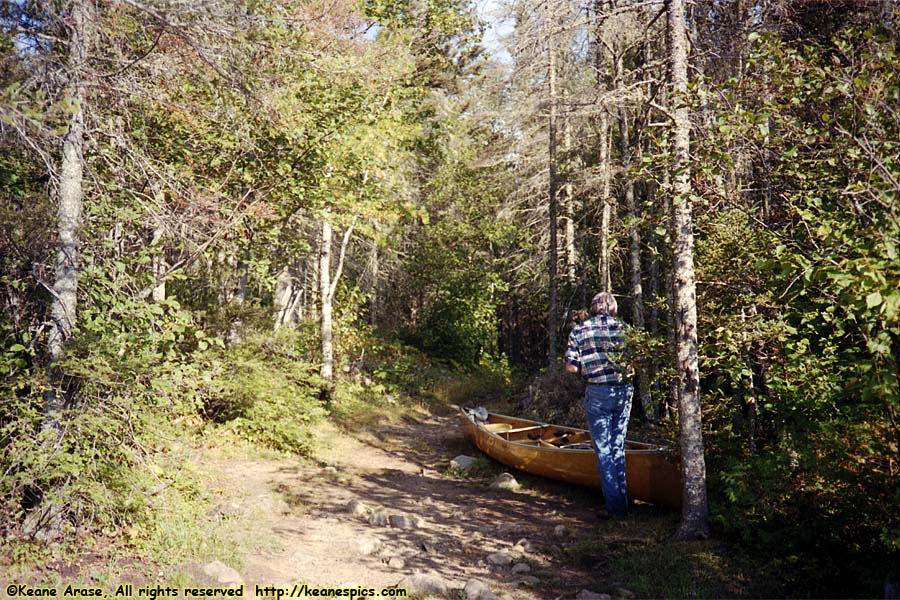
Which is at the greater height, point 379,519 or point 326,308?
point 326,308

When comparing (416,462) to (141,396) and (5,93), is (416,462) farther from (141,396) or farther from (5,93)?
(5,93)

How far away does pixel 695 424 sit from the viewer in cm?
577

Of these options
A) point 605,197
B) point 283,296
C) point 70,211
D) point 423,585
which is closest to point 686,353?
point 423,585

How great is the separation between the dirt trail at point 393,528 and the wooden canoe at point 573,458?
0.27 meters

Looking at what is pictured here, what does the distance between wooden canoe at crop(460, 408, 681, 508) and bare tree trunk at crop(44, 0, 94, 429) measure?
5.39 m

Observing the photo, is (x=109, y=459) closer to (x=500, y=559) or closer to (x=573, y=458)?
(x=500, y=559)

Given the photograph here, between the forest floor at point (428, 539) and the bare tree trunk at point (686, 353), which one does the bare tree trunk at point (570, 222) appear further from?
the bare tree trunk at point (686, 353)

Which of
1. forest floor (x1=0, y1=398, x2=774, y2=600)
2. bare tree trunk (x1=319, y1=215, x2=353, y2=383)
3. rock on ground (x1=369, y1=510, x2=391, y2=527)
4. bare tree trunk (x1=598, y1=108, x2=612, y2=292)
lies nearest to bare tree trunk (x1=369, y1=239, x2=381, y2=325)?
bare tree trunk (x1=319, y1=215, x2=353, y2=383)

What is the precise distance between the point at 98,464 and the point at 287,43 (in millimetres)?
6361

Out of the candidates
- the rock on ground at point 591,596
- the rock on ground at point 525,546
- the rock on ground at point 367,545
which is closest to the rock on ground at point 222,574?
the rock on ground at point 367,545

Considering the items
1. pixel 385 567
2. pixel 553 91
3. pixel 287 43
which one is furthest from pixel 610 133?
pixel 385 567

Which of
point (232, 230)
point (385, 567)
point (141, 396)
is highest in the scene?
point (232, 230)

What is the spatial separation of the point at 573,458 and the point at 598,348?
5.21 feet

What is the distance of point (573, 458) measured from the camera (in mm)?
7672
